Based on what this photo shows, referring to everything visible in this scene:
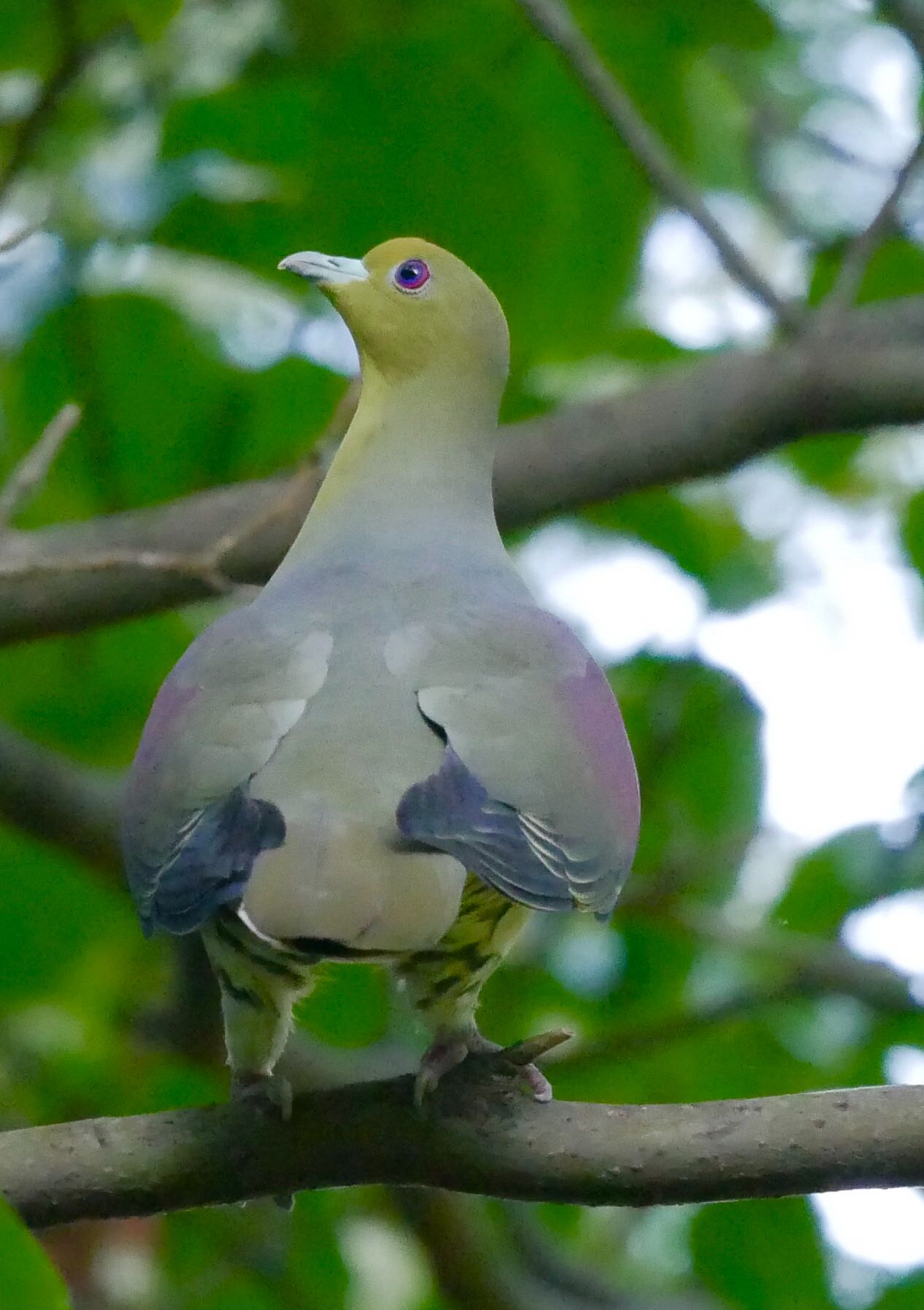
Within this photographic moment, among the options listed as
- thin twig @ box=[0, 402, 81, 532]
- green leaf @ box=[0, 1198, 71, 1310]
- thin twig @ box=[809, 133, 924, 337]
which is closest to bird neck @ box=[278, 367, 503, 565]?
thin twig @ box=[0, 402, 81, 532]

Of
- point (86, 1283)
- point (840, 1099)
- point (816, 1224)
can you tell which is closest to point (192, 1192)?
point (840, 1099)

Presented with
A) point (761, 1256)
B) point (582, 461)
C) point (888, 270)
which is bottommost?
point (761, 1256)

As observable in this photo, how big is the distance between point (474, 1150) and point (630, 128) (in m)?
1.38

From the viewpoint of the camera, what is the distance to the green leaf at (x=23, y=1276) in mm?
1393

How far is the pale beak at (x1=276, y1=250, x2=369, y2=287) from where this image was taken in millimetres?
2664

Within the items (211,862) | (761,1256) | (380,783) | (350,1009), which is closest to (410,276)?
(380,783)

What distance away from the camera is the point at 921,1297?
9.41ft

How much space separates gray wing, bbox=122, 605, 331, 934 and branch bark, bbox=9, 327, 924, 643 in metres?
0.96

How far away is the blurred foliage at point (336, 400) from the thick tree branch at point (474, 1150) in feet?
3.19

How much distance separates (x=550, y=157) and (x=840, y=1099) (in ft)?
5.86

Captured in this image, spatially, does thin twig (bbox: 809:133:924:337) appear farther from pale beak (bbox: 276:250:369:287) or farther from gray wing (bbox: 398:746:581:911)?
gray wing (bbox: 398:746:581:911)

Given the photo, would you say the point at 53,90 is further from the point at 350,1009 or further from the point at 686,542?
the point at 350,1009

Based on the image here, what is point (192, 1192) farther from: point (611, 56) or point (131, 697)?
point (611, 56)

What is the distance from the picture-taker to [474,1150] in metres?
1.98
